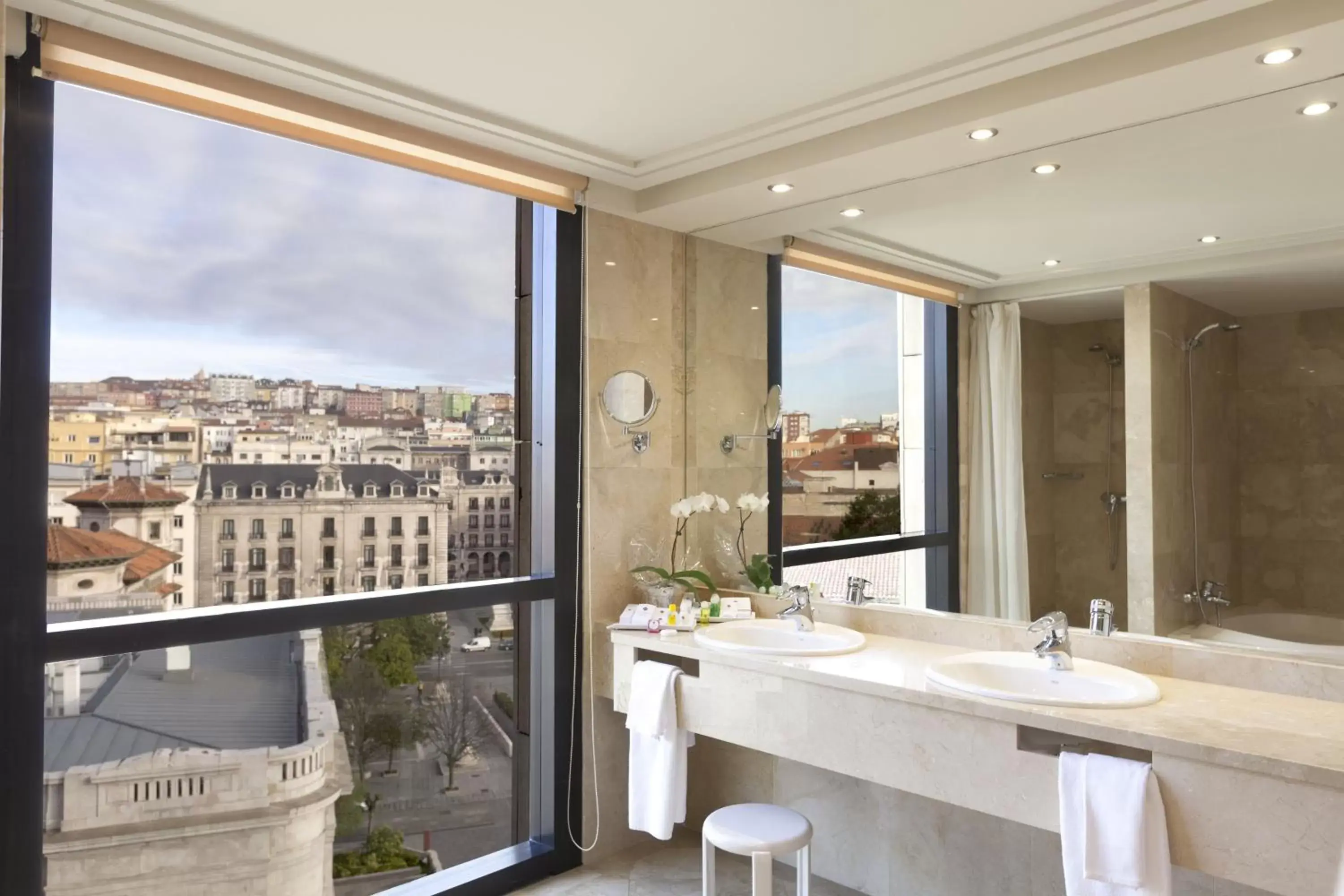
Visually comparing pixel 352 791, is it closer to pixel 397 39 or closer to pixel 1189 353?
pixel 397 39

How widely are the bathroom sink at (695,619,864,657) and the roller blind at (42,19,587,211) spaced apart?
145 centimetres

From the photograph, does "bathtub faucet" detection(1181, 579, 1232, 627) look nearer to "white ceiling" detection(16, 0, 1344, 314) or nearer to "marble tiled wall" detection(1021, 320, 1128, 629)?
"marble tiled wall" detection(1021, 320, 1128, 629)

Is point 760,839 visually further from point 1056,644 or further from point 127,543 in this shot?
point 127,543

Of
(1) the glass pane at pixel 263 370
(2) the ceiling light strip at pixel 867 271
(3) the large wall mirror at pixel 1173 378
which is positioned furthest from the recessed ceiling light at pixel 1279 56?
(1) the glass pane at pixel 263 370

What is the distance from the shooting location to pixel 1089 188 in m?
2.45

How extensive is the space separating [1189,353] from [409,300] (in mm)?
2147

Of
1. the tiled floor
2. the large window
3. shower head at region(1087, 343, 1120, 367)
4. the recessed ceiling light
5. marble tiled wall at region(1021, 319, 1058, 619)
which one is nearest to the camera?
the recessed ceiling light

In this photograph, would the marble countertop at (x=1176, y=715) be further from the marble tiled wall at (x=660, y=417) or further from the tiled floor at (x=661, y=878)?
the tiled floor at (x=661, y=878)

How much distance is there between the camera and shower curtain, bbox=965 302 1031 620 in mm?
2637

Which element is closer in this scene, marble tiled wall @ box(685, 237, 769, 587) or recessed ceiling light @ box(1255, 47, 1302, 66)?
recessed ceiling light @ box(1255, 47, 1302, 66)

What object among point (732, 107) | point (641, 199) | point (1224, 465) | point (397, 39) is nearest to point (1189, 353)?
point (1224, 465)

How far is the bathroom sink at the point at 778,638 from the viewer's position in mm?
2607

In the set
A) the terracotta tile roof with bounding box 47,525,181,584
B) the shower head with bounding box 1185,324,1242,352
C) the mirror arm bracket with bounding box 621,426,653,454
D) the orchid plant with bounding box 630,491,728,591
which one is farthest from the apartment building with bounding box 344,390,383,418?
the shower head with bounding box 1185,324,1242,352

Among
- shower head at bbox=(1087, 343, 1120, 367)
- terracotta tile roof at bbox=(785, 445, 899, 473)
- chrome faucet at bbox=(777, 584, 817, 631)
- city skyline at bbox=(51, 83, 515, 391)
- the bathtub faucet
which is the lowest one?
chrome faucet at bbox=(777, 584, 817, 631)
